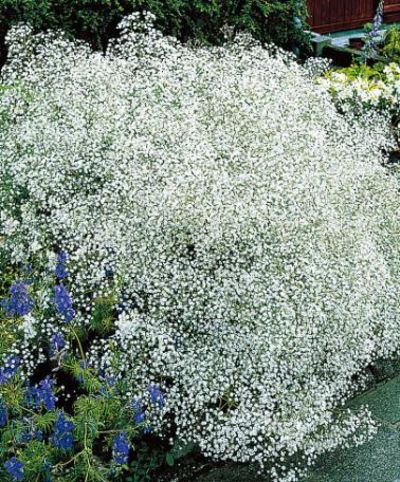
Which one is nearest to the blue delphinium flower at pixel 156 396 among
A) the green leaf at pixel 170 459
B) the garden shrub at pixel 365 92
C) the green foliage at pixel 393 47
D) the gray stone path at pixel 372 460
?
the green leaf at pixel 170 459

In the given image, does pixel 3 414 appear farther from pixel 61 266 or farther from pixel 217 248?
pixel 217 248

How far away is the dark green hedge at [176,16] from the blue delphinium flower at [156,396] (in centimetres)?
378

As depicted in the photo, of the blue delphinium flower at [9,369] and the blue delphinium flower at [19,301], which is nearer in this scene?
the blue delphinium flower at [9,369]

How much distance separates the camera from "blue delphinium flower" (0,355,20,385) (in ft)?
11.1

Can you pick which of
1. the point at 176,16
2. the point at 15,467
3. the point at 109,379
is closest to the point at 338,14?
the point at 176,16

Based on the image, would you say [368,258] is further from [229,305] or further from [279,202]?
[229,305]

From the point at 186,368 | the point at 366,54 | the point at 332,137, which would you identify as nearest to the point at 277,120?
the point at 332,137

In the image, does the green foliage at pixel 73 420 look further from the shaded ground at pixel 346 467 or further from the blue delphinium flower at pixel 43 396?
the shaded ground at pixel 346 467

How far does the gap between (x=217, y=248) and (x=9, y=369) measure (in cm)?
119

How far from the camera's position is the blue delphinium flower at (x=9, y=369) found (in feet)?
11.1

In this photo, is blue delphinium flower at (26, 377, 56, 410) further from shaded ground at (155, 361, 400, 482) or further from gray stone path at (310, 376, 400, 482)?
gray stone path at (310, 376, 400, 482)

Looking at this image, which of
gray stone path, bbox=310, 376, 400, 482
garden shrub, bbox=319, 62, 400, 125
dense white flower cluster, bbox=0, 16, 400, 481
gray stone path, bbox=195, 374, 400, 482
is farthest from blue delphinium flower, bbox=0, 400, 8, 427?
garden shrub, bbox=319, 62, 400, 125

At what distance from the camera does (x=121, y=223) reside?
4004 mm

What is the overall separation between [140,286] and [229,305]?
0.46 meters
